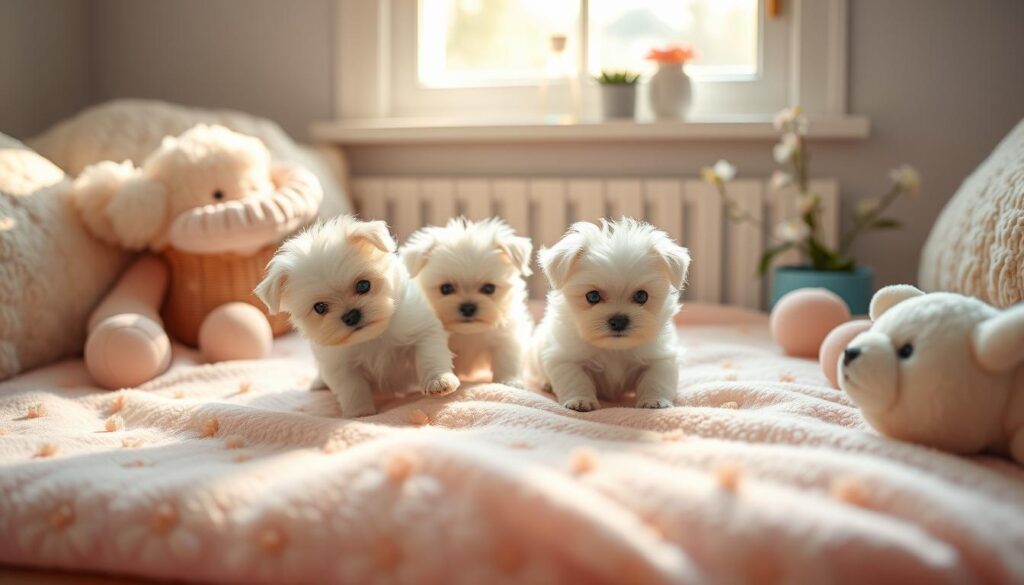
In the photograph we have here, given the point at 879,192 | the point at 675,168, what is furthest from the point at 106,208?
the point at 879,192

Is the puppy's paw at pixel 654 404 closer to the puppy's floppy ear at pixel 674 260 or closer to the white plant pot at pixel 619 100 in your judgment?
the puppy's floppy ear at pixel 674 260

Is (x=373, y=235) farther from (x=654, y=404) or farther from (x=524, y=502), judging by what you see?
(x=524, y=502)

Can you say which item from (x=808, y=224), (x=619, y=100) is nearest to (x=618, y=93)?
(x=619, y=100)

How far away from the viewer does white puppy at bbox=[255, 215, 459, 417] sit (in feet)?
5.32

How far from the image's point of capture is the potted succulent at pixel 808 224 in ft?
8.23

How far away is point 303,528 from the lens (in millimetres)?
1103

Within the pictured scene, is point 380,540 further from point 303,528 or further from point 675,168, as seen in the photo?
point 675,168

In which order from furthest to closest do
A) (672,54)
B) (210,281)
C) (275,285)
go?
(672,54), (210,281), (275,285)

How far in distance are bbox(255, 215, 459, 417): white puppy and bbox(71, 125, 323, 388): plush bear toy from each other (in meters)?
0.51

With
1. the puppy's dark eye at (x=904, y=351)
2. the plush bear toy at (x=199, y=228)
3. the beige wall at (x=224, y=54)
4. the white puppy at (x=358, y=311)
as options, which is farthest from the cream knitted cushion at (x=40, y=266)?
the puppy's dark eye at (x=904, y=351)

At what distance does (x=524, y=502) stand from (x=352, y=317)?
26.9 inches

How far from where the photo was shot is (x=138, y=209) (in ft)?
7.22

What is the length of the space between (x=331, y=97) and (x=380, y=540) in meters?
2.45

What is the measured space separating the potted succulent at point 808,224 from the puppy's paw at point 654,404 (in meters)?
1.08
